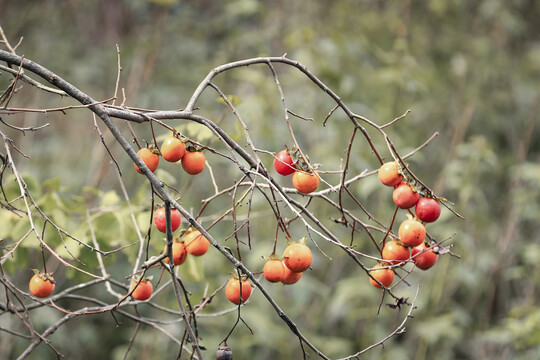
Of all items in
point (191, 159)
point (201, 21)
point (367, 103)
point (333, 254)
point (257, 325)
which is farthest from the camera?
point (201, 21)

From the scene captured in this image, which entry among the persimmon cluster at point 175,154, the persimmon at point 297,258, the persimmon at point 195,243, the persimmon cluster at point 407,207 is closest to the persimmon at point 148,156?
the persimmon cluster at point 175,154

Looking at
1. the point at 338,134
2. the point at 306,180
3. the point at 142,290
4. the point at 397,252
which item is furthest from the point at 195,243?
the point at 338,134

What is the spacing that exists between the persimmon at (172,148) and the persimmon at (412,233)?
413 millimetres

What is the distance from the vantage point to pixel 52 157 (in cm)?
352

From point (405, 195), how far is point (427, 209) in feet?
0.16

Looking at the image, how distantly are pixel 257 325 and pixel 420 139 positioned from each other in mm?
1622

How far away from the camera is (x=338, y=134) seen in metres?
2.68

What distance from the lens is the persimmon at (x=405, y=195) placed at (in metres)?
0.95

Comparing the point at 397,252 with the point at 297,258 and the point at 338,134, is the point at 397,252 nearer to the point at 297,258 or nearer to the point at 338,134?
the point at 297,258

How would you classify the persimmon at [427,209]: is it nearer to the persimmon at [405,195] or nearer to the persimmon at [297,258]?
the persimmon at [405,195]

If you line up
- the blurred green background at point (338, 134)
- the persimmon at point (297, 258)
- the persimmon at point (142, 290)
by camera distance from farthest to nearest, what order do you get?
the blurred green background at point (338, 134), the persimmon at point (142, 290), the persimmon at point (297, 258)

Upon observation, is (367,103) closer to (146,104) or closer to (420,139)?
(420,139)

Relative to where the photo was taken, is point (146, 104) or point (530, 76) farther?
point (530, 76)

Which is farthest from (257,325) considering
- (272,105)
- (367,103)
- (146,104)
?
(146,104)
